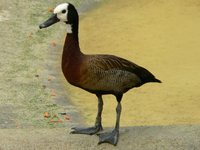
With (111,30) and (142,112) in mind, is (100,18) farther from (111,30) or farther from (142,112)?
(142,112)

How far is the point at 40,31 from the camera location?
1413cm

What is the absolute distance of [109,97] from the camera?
1001 centimetres

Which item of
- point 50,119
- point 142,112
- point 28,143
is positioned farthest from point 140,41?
point 28,143

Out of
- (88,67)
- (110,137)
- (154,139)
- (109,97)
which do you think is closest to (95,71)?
(88,67)

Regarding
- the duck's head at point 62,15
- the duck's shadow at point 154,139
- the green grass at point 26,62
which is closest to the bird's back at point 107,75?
the duck's head at point 62,15

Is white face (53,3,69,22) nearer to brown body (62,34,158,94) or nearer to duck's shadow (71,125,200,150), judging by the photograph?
brown body (62,34,158,94)

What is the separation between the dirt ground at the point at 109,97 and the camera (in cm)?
617

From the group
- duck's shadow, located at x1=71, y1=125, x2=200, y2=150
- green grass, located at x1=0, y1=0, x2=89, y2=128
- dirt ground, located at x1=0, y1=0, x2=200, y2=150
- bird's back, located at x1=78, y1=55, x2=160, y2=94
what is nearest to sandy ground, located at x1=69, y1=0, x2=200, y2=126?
dirt ground, located at x1=0, y1=0, x2=200, y2=150

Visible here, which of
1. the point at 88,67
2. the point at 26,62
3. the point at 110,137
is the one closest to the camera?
the point at 88,67

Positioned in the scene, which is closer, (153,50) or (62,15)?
(62,15)

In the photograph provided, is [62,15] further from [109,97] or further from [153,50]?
[153,50]

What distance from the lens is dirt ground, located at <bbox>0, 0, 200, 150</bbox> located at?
6.17 m

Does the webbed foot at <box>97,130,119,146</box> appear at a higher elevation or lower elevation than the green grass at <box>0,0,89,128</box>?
higher

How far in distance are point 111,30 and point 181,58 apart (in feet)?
9.27
